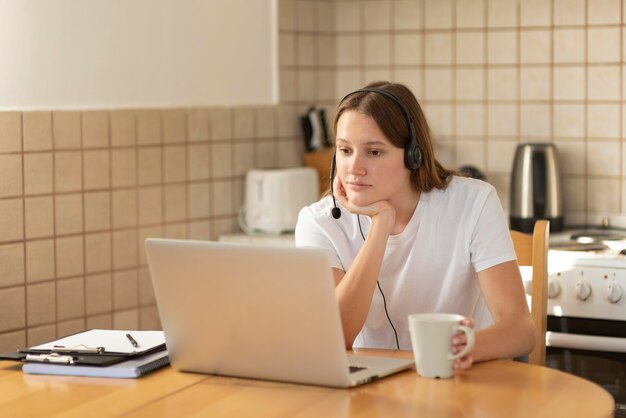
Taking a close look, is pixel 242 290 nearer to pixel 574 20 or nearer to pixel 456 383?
pixel 456 383

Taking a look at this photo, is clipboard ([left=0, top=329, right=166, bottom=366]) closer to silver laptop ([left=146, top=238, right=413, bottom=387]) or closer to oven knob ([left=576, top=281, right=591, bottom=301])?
silver laptop ([left=146, top=238, right=413, bottom=387])

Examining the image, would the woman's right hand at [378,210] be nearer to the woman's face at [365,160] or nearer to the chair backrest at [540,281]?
the woman's face at [365,160]

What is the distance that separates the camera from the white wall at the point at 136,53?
9.38 ft

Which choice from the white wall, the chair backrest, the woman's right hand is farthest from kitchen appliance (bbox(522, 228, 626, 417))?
the white wall

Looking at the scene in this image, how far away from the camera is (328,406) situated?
61.8 inches

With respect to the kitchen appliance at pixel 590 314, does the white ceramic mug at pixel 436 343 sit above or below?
above

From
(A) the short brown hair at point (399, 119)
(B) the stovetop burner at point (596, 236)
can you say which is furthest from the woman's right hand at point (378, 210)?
(B) the stovetop burner at point (596, 236)

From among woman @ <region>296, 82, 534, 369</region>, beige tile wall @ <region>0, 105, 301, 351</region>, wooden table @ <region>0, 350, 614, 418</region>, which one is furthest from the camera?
beige tile wall @ <region>0, 105, 301, 351</region>

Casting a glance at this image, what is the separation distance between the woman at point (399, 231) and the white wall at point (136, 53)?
39.4 inches

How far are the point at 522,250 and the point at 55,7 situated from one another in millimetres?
1455

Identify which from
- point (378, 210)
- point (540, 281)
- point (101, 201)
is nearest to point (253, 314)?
point (378, 210)

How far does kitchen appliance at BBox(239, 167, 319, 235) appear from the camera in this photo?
3.45m

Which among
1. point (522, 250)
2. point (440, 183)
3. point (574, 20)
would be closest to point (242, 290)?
point (440, 183)

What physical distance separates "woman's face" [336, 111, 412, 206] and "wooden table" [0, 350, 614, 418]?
508mm
